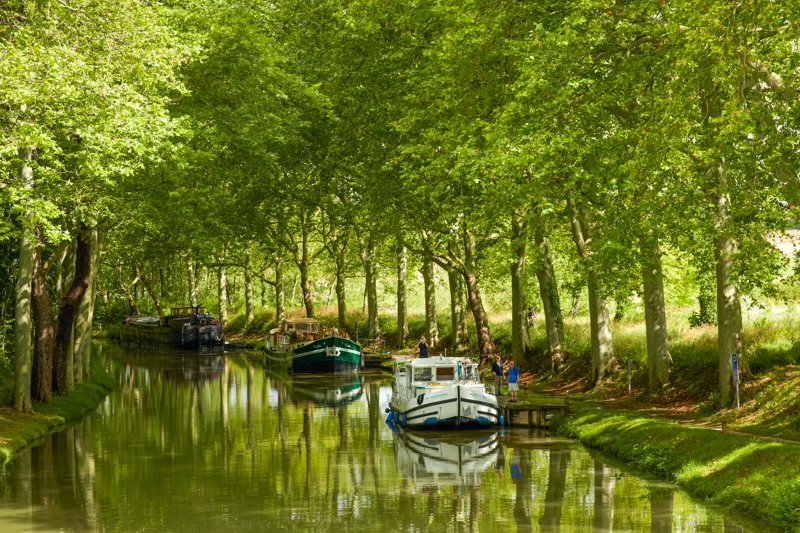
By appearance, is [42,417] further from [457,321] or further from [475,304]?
[457,321]

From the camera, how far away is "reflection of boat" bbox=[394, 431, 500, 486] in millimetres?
26828

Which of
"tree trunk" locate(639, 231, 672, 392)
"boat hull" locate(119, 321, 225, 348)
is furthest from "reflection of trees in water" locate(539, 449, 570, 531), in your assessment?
"boat hull" locate(119, 321, 225, 348)

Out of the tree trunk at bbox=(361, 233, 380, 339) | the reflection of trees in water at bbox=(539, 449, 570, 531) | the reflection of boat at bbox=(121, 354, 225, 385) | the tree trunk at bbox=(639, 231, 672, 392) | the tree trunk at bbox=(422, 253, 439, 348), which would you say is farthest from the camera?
the tree trunk at bbox=(361, 233, 380, 339)

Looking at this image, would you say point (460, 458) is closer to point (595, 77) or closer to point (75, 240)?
point (595, 77)

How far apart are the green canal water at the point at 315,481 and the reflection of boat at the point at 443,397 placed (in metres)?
0.66

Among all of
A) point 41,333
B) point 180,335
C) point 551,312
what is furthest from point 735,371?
point 180,335

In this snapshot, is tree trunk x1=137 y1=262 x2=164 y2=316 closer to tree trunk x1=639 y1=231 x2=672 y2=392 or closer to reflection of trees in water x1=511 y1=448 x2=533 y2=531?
tree trunk x1=639 y1=231 x2=672 y2=392

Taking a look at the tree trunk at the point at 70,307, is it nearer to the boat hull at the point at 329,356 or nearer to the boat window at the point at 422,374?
the boat window at the point at 422,374

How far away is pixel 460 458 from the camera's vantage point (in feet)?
98.3

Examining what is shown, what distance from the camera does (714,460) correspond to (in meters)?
23.2

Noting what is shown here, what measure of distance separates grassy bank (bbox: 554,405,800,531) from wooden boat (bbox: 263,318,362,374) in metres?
32.5

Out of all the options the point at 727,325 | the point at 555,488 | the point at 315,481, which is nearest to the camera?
the point at 555,488

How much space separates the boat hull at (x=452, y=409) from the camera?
34.8m

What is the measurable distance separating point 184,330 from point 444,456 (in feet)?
199
